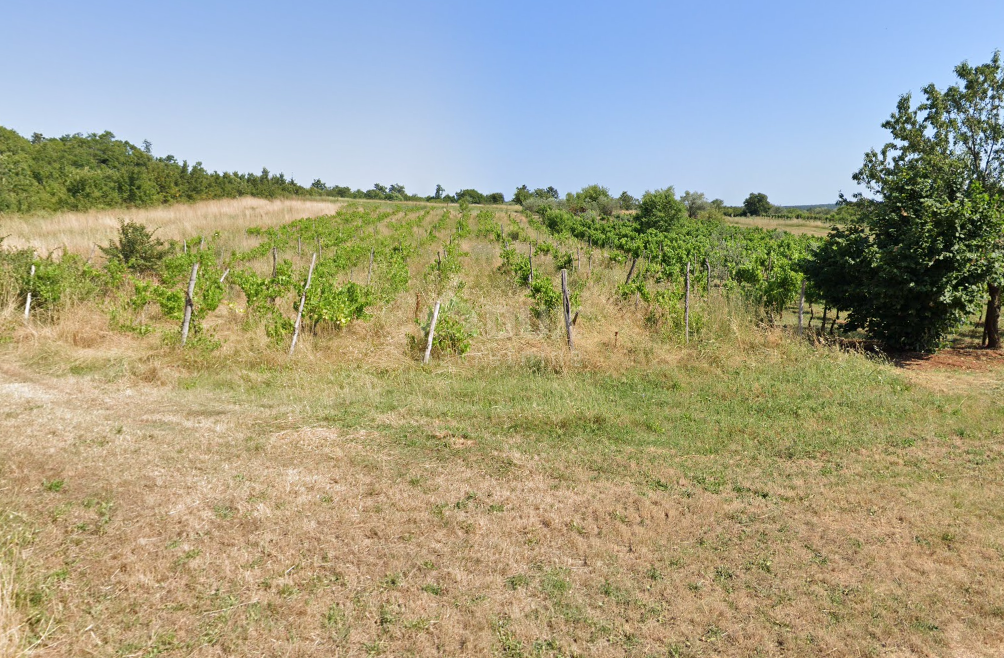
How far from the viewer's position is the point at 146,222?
25922 mm

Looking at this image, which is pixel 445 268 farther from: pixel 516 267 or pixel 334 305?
pixel 334 305

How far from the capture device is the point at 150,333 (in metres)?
9.83

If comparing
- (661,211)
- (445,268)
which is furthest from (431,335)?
(661,211)

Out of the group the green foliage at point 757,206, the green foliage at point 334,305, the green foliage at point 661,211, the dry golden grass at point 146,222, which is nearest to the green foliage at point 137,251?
the dry golden grass at point 146,222

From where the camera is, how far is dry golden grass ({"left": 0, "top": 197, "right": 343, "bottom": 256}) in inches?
723

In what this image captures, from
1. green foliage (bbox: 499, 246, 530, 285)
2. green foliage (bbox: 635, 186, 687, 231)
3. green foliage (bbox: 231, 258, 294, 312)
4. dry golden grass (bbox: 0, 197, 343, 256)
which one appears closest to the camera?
green foliage (bbox: 231, 258, 294, 312)

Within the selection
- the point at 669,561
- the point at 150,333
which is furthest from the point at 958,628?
the point at 150,333

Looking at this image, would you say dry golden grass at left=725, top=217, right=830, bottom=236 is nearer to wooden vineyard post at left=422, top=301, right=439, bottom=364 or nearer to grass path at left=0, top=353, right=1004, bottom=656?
wooden vineyard post at left=422, top=301, right=439, bottom=364

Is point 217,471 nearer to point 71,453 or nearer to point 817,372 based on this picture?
point 71,453

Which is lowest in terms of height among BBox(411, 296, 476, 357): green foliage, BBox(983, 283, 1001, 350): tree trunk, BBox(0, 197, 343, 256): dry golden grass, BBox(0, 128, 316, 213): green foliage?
BBox(411, 296, 476, 357): green foliage

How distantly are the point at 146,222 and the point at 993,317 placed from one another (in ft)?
A: 104

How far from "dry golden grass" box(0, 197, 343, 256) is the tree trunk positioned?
68.9ft

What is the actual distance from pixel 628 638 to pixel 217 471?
420cm

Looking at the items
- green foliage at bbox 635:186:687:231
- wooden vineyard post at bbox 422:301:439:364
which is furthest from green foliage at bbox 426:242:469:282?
green foliage at bbox 635:186:687:231
